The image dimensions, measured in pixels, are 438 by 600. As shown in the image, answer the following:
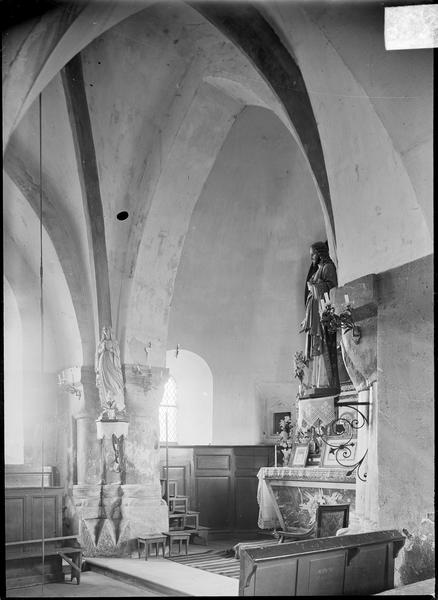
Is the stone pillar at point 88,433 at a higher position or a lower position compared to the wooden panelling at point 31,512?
Answer: higher

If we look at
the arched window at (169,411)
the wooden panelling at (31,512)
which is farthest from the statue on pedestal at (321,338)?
the arched window at (169,411)

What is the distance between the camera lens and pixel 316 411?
341 inches

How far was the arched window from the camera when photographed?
14.5m

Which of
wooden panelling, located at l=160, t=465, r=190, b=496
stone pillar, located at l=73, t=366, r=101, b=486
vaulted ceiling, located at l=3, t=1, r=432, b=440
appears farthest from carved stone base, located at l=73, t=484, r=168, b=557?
vaulted ceiling, located at l=3, t=1, r=432, b=440

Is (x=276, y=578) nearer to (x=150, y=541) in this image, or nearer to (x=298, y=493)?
(x=298, y=493)

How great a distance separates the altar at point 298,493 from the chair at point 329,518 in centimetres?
181

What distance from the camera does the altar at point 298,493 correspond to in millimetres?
9844

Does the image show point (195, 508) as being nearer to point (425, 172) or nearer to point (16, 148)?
point (16, 148)

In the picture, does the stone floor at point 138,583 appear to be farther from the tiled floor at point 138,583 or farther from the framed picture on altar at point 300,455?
the framed picture on altar at point 300,455

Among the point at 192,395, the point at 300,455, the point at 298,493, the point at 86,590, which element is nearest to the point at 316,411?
the point at 298,493

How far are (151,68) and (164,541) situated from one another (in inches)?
271

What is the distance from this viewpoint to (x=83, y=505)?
1156 centimetres

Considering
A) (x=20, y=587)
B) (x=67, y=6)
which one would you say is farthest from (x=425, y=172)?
(x=20, y=587)

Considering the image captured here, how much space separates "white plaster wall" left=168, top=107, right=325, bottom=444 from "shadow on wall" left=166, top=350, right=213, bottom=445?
17 cm
